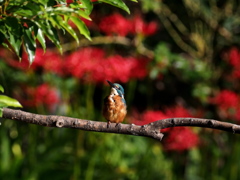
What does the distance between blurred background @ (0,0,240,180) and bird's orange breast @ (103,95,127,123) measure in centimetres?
141

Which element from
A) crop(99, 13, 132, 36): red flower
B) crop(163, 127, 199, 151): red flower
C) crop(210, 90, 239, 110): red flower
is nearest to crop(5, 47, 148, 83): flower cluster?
crop(99, 13, 132, 36): red flower

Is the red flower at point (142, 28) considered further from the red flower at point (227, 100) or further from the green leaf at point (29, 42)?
the green leaf at point (29, 42)

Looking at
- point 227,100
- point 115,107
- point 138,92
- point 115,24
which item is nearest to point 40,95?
point 115,24

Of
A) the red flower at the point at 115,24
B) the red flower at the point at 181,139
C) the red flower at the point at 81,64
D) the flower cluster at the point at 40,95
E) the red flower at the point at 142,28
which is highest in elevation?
the red flower at the point at 142,28

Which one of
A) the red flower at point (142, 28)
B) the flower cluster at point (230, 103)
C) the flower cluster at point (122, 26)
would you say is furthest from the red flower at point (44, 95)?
the flower cluster at point (230, 103)

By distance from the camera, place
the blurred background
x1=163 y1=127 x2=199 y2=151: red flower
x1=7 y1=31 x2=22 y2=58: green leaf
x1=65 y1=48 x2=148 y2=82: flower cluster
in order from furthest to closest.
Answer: x1=163 y1=127 x2=199 y2=151: red flower
the blurred background
x1=65 y1=48 x2=148 y2=82: flower cluster
x1=7 y1=31 x2=22 y2=58: green leaf

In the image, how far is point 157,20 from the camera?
6.10 metres

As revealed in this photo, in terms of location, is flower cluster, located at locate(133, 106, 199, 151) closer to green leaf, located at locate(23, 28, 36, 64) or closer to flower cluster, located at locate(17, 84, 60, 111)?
flower cluster, located at locate(17, 84, 60, 111)

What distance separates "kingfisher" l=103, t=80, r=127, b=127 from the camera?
2084 millimetres

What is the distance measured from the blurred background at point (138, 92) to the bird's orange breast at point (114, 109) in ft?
4.61

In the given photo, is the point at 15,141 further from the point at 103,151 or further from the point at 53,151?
the point at 103,151

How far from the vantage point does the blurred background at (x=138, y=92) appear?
156 inches

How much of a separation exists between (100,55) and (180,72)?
126cm

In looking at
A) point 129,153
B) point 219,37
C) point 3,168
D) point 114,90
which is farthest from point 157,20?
point 114,90
